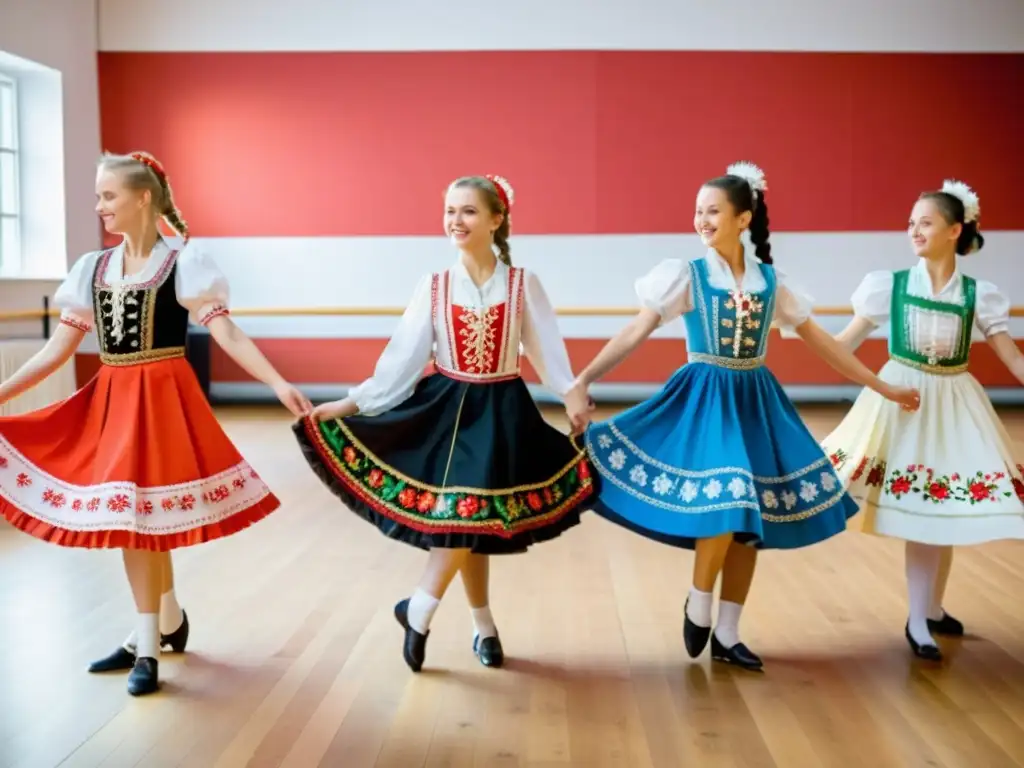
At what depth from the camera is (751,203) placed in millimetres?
2764

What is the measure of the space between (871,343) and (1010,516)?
18.6 ft

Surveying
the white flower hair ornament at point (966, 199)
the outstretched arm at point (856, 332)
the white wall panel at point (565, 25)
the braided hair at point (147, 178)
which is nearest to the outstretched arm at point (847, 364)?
the outstretched arm at point (856, 332)

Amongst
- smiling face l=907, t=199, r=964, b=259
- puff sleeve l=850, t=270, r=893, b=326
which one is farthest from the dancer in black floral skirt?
smiling face l=907, t=199, r=964, b=259

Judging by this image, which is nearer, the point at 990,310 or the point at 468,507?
the point at 468,507

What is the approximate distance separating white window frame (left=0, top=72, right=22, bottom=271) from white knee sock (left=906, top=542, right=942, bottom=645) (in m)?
5.89

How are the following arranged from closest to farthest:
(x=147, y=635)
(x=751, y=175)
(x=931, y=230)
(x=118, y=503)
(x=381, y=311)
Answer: (x=118, y=503)
(x=147, y=635)
(x=751, y=175)
(x=931, y=230)
(x=381, y=311)

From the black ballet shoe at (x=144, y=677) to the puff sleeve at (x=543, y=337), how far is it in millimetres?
1078

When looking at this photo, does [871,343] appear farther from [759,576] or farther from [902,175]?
[759,576]

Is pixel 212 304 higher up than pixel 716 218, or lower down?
lower down

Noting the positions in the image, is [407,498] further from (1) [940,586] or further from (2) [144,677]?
(1) [940,586]

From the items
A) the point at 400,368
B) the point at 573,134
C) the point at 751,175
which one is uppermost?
the point at 573,134

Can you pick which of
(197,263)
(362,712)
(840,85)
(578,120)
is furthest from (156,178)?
(840,85)

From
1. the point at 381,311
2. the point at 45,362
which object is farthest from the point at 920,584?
the point at 381,311

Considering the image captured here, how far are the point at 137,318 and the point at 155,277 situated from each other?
102 mm
